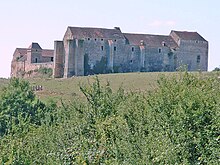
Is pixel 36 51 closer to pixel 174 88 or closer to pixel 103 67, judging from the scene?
pixel 103 67

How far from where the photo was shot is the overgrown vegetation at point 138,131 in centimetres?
1530

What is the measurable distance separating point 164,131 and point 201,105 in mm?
1056

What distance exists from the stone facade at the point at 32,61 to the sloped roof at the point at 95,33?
7.31 meters

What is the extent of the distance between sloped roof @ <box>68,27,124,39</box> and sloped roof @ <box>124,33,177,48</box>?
6.27 ft

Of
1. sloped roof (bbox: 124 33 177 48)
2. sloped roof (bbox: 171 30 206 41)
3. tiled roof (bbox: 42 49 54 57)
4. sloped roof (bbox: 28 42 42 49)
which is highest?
sloped roof (bbox: 171 30 206 41)

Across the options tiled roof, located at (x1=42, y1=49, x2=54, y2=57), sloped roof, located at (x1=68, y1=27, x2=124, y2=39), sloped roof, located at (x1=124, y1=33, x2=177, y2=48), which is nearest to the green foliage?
sloped roof, located at (x1=68, y1=27, x2=124, y2=39)

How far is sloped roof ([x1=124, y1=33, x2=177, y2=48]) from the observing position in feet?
306

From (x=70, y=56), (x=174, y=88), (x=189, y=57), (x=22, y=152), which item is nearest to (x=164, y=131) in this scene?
(x=174, y=88)

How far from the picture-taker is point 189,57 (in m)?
94.8

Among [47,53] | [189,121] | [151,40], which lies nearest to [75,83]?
[151,40]

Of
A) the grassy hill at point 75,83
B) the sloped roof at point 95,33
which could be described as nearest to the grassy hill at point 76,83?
the grassy hill at point 75,83

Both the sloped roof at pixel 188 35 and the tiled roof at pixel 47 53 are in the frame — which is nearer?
the sloped roof at pixel 188 35

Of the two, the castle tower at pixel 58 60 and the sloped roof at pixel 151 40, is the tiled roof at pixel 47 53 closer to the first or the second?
the castle tower at pixel 58 60

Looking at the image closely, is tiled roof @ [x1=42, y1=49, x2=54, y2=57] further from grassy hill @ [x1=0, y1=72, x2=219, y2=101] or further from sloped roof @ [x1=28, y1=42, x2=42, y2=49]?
grassy hill @ [x1=0, y1=72, x2=219, y2=101]
